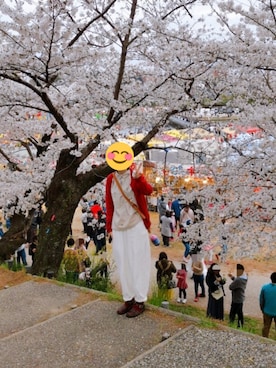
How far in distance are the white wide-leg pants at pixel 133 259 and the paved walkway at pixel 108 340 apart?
0.92ft

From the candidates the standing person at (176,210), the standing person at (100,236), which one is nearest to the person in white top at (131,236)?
the standing person at (100,236)

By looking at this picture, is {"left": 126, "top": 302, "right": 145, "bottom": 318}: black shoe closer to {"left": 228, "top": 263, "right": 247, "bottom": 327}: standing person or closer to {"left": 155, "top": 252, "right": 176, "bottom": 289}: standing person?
{"left": 155, "top": 252, "right": 176, "bottom": 289}: standing person

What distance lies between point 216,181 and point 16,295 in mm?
3915

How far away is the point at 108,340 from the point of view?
3.54m

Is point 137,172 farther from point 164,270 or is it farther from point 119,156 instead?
point 164,270

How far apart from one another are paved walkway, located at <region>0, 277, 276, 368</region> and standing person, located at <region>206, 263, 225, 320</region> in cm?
280

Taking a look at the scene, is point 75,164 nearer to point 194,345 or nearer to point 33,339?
point 33,339

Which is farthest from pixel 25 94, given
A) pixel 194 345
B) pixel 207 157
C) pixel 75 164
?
pixel 194 345

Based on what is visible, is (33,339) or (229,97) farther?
(229,97)

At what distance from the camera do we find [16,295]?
493 centimetres

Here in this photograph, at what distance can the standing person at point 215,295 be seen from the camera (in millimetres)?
6719

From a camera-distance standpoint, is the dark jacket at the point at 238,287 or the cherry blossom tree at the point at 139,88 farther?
the dark jacket at the point at 238,287

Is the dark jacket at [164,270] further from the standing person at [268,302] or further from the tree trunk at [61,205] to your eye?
the tree trunk at [61,205]

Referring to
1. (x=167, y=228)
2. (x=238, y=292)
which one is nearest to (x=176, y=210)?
(x=167, y=228)
